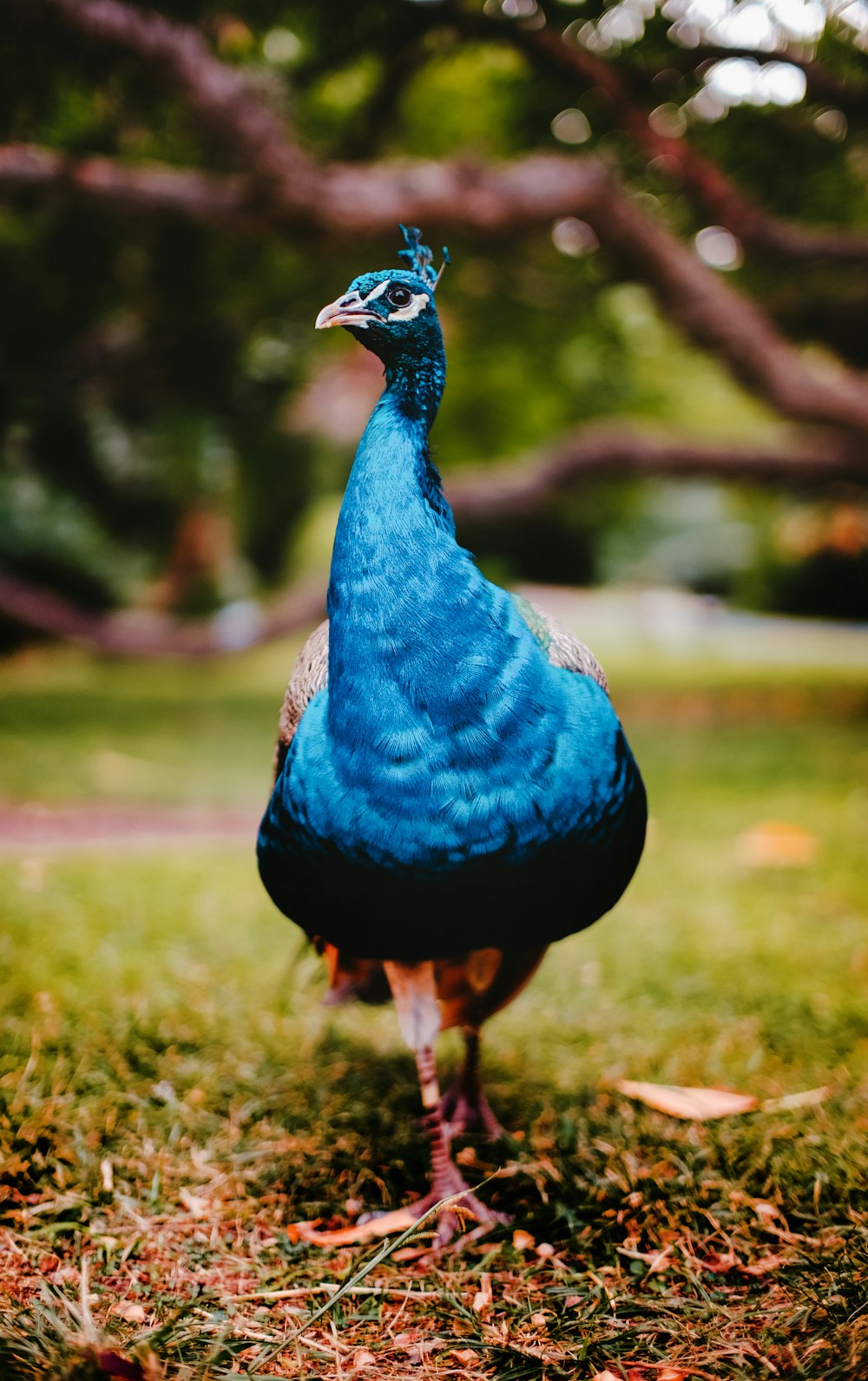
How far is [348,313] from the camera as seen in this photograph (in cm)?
184

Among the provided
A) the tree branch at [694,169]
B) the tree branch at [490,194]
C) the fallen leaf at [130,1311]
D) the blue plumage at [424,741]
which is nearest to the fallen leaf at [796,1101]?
the blue plumage at [424,741]

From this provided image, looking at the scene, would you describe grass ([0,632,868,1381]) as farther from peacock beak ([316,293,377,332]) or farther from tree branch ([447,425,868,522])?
tree branch ([447,425,868,522])

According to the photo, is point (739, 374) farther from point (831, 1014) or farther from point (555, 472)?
point (831, 1014)

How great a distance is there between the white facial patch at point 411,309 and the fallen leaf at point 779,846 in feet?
11.5

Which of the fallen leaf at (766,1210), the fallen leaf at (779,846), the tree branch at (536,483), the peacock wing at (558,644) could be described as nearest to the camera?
the peacock wing at (558,644)

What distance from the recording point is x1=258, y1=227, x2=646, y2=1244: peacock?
5.81 feet

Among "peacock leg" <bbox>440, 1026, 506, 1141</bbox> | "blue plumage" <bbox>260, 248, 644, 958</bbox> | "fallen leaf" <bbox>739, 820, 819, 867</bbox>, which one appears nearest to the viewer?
"blue plumage" <bbox>260, 248, 644, 958</bbox>

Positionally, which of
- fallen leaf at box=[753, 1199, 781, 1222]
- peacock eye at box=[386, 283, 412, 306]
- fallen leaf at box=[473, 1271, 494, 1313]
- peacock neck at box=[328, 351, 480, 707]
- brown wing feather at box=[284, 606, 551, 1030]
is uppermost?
peacock eye at box=[386, 283, 412, 306]

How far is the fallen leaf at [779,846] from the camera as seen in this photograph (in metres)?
4.65

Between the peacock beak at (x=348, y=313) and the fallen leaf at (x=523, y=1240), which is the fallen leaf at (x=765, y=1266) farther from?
the peacock beak at (x=348, y=313)

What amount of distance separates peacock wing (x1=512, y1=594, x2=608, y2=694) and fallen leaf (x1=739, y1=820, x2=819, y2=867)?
112 inches

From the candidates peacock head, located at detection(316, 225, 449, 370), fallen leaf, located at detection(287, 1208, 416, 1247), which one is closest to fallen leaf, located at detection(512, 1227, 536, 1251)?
fallen leaf, located at detection(287, 1208, 416, 1247)

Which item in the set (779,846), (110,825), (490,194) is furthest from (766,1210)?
(490,194)

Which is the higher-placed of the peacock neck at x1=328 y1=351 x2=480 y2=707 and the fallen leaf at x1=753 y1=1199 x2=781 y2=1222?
the peacock neck at x1=328 y1=351 x2=480 y2=707
